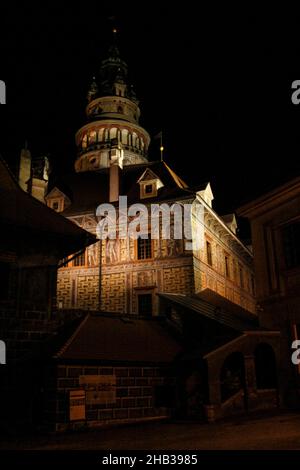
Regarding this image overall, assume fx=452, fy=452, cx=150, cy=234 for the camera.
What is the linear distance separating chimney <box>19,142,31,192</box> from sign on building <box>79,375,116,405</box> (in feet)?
53.0

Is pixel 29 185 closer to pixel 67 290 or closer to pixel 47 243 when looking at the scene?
pixel 67 290

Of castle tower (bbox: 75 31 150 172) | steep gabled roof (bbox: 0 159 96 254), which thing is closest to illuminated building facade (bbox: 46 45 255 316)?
castle tower (bbox: 75 31 150 172)

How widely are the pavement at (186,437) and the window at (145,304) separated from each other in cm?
1233

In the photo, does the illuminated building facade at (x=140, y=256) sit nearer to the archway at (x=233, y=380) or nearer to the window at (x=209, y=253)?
the window at (x=209, y=253)

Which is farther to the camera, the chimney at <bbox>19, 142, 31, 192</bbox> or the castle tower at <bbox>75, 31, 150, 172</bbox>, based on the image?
the castle tower at <bbox>75, 31, 150, 172</bbox>

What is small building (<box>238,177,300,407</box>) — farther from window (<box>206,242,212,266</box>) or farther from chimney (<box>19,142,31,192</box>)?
chimney (<box>19,142,31,192</box>)

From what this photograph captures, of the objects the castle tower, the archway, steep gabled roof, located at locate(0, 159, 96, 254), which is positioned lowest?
the archway

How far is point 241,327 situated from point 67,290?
13.6 metres

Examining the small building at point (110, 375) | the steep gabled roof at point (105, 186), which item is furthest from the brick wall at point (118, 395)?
the steep gabled roof at point (105, 186)

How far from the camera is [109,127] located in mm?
40219

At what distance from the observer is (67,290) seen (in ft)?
86.5

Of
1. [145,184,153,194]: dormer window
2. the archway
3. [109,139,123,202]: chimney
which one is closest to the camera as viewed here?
the archway

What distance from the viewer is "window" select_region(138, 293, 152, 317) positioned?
81.7 feet

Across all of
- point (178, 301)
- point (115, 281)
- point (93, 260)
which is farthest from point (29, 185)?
point (178, 301)
